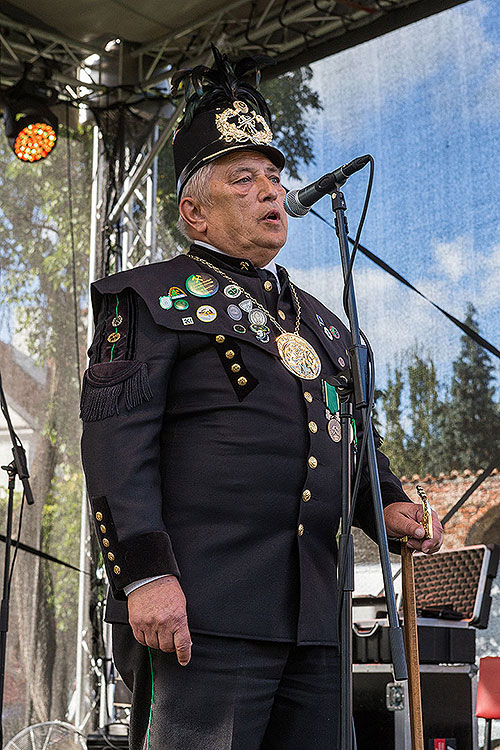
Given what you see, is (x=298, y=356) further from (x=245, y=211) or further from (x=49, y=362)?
(x=49, y=362)

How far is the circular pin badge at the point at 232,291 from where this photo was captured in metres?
1.83

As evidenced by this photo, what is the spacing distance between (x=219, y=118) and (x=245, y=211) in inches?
9.0

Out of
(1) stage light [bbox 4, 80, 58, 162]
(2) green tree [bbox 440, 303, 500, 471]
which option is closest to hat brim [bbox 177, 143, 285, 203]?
(2) green tree [bbox 440, 303, 500, 471]

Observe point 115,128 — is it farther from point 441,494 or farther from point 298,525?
point 298,525

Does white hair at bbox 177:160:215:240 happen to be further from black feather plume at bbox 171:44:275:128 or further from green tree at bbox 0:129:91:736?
green tree at bbox 0:129:91:736

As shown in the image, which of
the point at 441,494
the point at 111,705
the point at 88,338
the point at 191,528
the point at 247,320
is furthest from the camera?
the point at 88,338

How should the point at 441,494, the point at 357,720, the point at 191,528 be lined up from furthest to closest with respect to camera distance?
the point at 441,494 → the point at 357,720 → the point at 191,528

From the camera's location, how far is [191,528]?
1.66 m

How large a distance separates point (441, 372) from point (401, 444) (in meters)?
0.34

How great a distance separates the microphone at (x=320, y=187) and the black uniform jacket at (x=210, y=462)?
0.20 metres

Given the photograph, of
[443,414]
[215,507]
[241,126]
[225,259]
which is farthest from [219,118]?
[443,414]

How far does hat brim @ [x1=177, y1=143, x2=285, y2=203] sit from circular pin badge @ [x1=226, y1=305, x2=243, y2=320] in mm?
369

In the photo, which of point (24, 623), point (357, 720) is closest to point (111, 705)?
point (24, 623)

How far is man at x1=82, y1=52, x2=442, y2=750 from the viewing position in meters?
1.58
